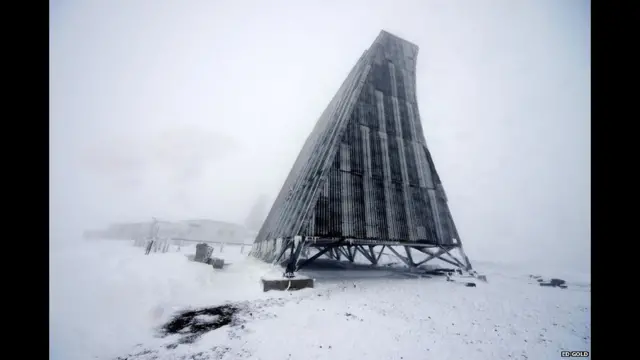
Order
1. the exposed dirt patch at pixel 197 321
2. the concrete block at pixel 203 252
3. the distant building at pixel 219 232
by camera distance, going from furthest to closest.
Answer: the distant building at pixel 219 232, the concrete block at pixel 203 252, the exposed dirt patch at pixel 197 321

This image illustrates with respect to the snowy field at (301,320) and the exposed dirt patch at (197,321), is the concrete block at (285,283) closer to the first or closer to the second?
the snowy field at (301,320)

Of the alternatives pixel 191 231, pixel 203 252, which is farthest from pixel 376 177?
pixel 191 231

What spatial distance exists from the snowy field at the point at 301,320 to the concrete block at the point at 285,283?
0.92 ft

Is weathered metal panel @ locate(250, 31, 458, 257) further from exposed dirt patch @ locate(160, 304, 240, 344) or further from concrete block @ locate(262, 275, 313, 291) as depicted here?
exposed dirt patch @ locate(160, 304, 240, 344)

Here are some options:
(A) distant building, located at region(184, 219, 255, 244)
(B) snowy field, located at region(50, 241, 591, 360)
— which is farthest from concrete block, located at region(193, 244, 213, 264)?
(A) distant building, located at region(184, 219, 255, 244)

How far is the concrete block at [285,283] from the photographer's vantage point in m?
8.75

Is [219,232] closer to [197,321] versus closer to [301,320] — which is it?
[197,321]

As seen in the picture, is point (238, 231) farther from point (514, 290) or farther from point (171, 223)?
point (514, 290)

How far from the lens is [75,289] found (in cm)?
655

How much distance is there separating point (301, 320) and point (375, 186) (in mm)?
7826

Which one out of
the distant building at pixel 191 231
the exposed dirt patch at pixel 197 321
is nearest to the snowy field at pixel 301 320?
the exposed dirt patch at pixel 197 321

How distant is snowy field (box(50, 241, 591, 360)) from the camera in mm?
4633
